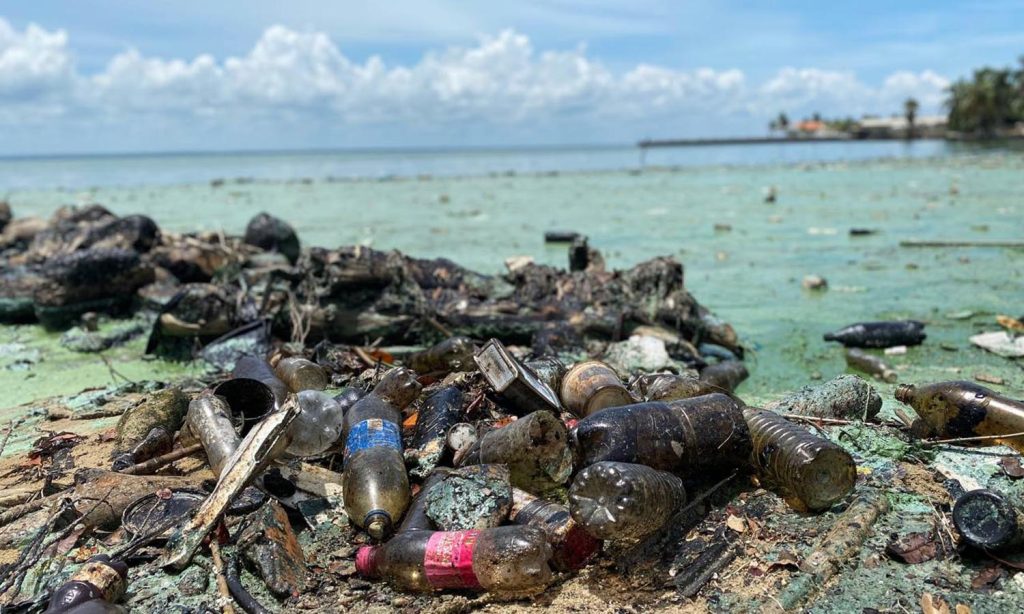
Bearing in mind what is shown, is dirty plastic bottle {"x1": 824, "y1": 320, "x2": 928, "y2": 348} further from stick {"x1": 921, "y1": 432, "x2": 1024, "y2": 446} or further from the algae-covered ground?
stick {"x1": 921, "y1": 432, "x2": 1024, "y2": 446}

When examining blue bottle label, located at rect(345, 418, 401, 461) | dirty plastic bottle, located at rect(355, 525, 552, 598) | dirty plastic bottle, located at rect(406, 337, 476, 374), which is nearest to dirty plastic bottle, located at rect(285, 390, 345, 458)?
blue bottle label, located at rect(345, 418, 401, 461)

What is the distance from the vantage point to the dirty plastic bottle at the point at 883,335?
5.54 metres

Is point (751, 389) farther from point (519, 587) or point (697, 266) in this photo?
point (697, 266)

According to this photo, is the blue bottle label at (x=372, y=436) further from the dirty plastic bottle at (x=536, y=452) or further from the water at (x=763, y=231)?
the water at (x=763, y=231)

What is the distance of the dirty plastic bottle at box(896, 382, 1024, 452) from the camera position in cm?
313

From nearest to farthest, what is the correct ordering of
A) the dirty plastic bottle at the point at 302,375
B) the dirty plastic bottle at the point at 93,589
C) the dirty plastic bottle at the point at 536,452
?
the dirty plastic bottle at the point at 93,589
the dirty plastic bottle at the point at 536,452
the dirty plastic bottle at the point at 302,375

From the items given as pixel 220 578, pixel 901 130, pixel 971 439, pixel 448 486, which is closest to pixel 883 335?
pixel 971 439

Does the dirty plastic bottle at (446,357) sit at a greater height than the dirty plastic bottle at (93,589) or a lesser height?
greater

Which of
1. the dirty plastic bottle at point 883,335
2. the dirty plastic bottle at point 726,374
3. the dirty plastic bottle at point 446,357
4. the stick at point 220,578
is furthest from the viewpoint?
the dirty plastic bottle at point 883,335

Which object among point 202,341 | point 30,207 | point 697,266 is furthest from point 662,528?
point 30,207

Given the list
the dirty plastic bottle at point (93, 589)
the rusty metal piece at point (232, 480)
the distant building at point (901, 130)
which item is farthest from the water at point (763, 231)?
the distant building at point (901, 130)

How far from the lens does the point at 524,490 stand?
2844 millimetres

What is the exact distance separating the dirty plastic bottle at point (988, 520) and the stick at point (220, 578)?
247 centimetres

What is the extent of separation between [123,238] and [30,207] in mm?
18009
